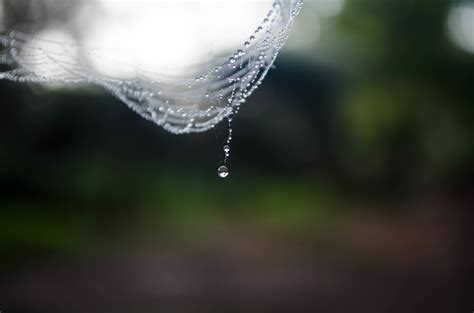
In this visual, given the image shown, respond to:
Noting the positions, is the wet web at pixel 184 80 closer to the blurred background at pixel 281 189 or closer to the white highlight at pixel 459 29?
the blurred background at pixel 281 189

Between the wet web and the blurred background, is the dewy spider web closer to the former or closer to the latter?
the wet web

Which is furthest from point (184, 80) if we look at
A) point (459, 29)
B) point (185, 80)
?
point (459, 29)

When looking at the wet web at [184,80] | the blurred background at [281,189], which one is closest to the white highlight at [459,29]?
the blurred background at [281,189]

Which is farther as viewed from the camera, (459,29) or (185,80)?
(459,29)

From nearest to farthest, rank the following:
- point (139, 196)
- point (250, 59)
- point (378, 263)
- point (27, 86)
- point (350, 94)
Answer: point (250, 59)
point (27, 86)
point (378, 263)
point (139, 196)
point (350, 94)

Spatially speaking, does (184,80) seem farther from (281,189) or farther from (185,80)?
(281,189)

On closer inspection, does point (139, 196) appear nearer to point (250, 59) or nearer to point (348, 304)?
point (348, 304)

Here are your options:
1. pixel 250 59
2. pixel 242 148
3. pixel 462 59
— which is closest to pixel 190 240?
pixel 242 148
